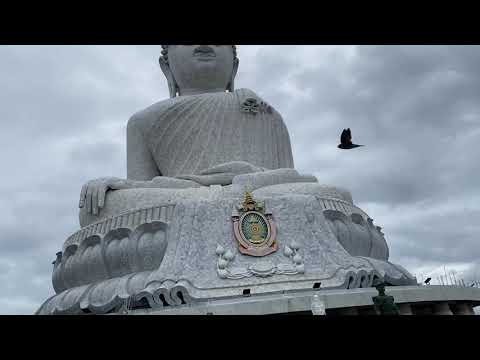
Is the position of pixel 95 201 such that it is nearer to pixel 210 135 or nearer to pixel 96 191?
pixel 96 191

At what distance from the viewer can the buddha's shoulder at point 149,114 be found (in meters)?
10.3

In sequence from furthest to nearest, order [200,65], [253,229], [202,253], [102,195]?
[200,65], [102,195], [253,229], [202,253]

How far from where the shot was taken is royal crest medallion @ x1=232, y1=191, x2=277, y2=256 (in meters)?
7.17

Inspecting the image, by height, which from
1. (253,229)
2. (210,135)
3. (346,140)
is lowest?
(346,140)

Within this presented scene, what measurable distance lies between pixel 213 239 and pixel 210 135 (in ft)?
10.5

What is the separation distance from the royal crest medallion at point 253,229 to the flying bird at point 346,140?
2.62m

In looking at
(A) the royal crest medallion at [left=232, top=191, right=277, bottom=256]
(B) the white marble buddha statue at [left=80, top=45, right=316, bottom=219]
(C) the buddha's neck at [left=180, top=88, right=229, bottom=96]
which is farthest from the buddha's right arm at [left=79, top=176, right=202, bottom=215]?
(C) the buddha's neck at [left=180, top=88, right=229, bottom=96]

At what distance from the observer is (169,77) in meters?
11.7

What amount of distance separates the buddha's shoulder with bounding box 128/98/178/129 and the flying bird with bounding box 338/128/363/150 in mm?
5826

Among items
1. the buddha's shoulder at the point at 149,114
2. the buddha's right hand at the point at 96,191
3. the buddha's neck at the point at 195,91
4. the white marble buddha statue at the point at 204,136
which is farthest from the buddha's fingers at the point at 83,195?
the buddha's neck at the point at 195,91

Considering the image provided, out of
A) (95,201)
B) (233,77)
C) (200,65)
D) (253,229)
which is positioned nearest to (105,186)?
(95,201)

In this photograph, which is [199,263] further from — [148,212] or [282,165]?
[282,165]
